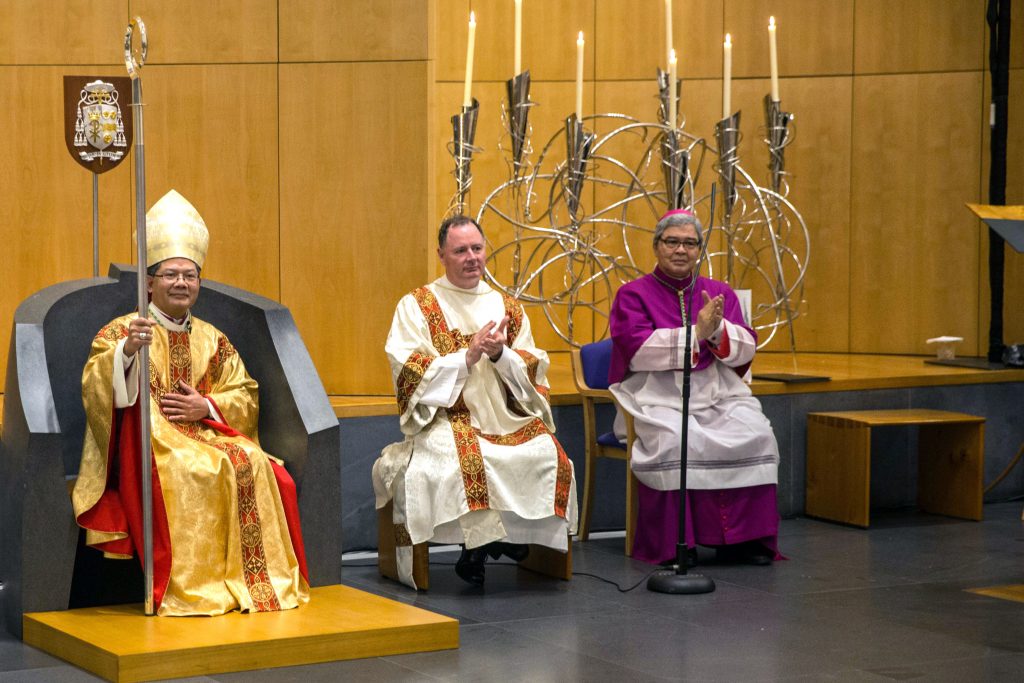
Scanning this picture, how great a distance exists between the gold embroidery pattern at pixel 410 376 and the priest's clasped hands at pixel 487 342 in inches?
6.9

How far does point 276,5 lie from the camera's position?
7.04 m

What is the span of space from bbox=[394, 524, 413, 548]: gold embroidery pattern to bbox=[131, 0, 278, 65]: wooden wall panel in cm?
247

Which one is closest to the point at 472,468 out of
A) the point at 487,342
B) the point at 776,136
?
the point at 487,342

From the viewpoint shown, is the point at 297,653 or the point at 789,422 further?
the point at 789,422

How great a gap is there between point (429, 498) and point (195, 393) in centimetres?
95

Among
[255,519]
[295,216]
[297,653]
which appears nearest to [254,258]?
[295,216]

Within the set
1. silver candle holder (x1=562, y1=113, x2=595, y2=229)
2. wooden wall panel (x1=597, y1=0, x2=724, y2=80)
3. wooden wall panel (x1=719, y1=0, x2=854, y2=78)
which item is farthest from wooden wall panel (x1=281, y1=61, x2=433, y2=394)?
wooden wall panel (x1=719, y1=0, x2=854, y2=78)

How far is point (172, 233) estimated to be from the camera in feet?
16.9

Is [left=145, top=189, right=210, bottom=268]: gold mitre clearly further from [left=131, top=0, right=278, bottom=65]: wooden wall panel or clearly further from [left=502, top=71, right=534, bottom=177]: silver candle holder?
[left=131, top=0, right=278, bottom=65]: wooden wall panel

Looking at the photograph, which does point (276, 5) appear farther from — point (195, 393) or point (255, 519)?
point (255, 519)

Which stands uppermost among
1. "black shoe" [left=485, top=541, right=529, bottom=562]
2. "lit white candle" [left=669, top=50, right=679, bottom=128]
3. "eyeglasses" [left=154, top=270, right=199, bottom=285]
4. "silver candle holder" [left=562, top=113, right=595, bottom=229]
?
"lit white candle" [left=669, top=50, right=679, bottom=128]

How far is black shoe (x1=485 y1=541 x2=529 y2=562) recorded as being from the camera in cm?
581

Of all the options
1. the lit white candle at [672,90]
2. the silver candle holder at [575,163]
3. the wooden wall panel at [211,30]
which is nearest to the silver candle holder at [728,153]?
the lit white candle at [672,90]

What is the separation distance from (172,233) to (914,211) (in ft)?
18.0
